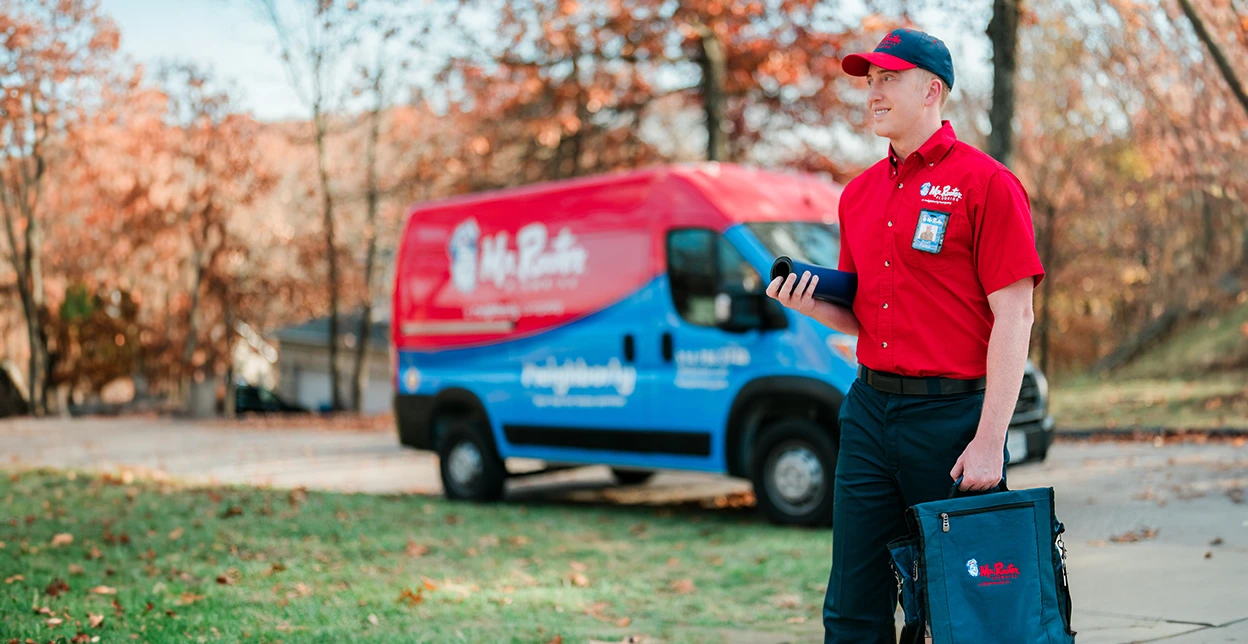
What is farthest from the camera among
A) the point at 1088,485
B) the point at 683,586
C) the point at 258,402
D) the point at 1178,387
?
the point at 258,402

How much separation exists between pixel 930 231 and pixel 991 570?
2.83 ft

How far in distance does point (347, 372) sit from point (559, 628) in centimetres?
6022

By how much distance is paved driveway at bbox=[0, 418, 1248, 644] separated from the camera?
5.13 m

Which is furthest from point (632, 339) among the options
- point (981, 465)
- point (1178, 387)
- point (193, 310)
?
point (193, 310)

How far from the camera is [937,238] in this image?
311cm

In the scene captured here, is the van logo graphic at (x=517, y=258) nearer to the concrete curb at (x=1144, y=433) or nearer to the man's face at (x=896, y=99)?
the concrete curb at (x=1144, y=433)

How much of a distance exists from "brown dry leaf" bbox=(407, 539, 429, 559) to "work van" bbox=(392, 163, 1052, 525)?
7.19 ft

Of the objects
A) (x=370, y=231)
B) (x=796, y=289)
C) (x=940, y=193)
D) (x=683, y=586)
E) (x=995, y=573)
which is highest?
(x=370, y=231)

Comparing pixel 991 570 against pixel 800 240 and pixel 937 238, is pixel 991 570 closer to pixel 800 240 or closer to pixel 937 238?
pixel 937 238

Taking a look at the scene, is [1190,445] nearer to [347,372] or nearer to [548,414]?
[548,414]

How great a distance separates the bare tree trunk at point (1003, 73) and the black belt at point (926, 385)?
9.41 meters

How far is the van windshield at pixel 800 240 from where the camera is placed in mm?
8820

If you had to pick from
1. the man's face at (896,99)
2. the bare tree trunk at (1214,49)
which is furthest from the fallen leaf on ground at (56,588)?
the bare tree trunk at (1214,49)

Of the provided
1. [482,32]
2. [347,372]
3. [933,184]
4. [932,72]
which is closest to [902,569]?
[933,184]
